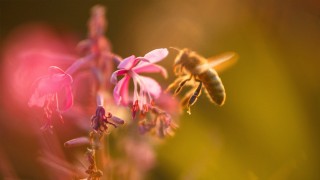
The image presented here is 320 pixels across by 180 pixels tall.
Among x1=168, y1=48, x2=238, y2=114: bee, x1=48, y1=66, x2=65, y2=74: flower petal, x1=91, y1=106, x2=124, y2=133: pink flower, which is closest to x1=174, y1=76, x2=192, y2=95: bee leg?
x1=168, y1=48, x2=238, y2=114: bee

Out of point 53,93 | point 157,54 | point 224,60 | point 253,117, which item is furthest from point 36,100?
point 253,117

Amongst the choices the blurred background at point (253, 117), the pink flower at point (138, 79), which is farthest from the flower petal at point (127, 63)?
the blurred background at point (253, 117)

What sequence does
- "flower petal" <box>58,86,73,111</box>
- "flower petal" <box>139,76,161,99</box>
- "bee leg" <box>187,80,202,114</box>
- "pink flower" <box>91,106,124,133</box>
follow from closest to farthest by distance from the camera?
"pink flower" <box>91,106,124,133</box>
"flower petal" <box>58,86,73,111</box>
"bee leg" <box>187,80,202,114</box>
"flower petal" <box>139,76,161,99</box>

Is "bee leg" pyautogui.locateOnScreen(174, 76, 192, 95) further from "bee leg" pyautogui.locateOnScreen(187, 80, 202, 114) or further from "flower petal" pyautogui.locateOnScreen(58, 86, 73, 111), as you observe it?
"flower petal" pyautogui.locateOnScreen(58, 86, 73, 111)

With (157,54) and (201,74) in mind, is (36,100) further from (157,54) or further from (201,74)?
(201,74)

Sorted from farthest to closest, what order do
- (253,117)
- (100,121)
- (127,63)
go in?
(253,117) < (127,63) < (100,121)

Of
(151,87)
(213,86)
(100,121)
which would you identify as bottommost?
(100,121)
